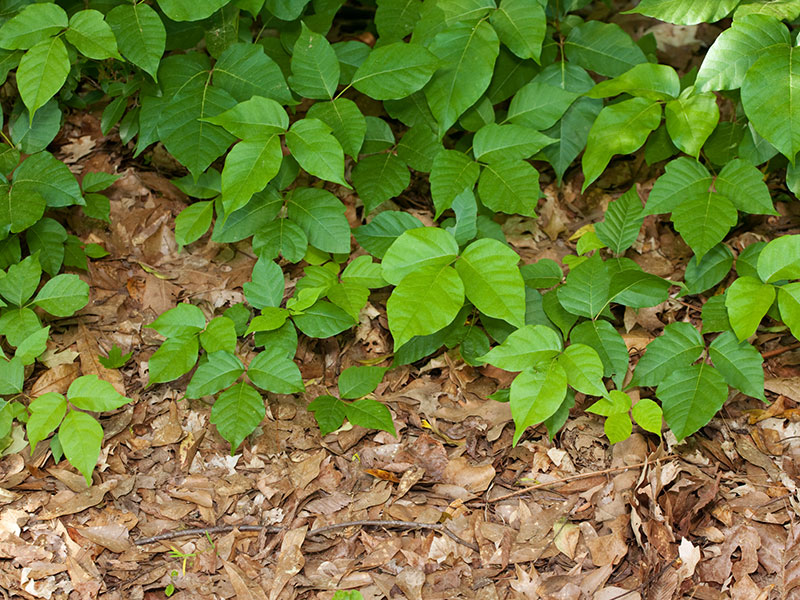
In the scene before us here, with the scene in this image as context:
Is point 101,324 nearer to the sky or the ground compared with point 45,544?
nearer to the sky

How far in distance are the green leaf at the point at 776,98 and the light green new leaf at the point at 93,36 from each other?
6.18 ft

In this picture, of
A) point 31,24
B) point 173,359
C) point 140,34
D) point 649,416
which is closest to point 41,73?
point 31,24

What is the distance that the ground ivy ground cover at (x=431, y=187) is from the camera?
1.98 meters

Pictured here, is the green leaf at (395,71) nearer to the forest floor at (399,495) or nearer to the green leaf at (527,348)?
the forest floor at (399,495)

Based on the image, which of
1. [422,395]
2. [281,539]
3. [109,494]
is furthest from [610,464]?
[109,494]

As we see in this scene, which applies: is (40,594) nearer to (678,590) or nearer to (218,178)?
(218,178)

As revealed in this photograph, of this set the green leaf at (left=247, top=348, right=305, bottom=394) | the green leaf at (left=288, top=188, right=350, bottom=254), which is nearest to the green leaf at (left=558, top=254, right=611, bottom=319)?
the green leaf at (left=288, top=188, right=350, bottom=254)

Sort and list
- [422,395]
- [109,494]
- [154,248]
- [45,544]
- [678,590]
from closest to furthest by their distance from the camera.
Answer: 1. [678,590]
2. [45,544]
3. [109,494]
4. [422,395]
5. [154,248]

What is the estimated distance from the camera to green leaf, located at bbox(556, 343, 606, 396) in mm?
1931

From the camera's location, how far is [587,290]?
7.04 feet

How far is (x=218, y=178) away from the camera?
2.50 metres

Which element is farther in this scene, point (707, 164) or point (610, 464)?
point (707, 164)

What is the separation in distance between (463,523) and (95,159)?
6.85 feet

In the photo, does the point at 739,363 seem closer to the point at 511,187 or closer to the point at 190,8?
the point at 511,187
